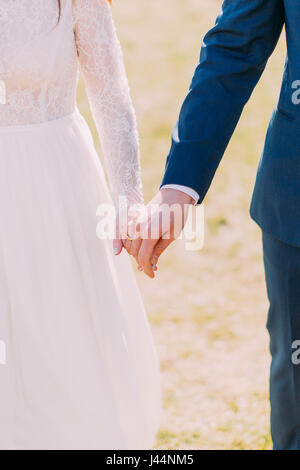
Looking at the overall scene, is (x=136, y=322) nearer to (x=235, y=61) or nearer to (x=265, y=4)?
(x=235, y=61)

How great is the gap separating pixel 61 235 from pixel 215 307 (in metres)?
2.42

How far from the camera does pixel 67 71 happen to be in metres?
A: 2.25

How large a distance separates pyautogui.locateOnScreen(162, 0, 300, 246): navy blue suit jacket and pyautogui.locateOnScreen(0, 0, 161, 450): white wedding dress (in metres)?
0.32

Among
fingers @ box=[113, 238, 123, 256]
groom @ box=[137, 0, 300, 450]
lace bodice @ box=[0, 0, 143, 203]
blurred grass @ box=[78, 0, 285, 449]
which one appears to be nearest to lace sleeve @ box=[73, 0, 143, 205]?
lace bodice @ box=[0, 0, 143, 203]

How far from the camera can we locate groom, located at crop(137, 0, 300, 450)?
2.05 metres

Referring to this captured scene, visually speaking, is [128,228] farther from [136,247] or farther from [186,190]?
[186,190]

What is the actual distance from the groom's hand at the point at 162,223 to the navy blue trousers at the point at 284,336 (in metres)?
0.29

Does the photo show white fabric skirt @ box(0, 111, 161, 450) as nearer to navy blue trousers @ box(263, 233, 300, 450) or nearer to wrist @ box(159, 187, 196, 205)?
wrist @ box(159, 187, 196, 205)

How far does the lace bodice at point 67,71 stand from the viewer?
2.14m

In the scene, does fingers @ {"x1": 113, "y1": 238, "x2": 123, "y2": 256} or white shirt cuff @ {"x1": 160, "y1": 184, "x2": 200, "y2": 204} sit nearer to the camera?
white shirt cuff @ {"x1": 160, "y1": 184, "x2": 200, "y2": 204}

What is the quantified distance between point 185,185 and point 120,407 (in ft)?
2.84

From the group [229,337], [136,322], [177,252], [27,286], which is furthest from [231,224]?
[27,286]

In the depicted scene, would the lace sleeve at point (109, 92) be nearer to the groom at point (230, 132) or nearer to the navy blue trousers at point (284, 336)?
the groom at point (230, 132)

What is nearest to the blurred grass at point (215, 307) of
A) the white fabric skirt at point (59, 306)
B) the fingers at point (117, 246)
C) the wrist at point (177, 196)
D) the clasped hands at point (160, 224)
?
the white fabric skirt at point (59, 306)
